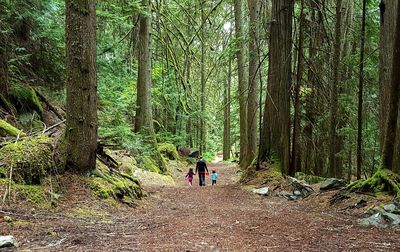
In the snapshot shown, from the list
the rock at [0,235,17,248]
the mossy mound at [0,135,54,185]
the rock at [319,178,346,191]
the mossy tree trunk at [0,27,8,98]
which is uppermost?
the mossy tree trunk at [0,27,8,98]

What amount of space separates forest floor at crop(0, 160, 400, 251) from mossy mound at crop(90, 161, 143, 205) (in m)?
0.31

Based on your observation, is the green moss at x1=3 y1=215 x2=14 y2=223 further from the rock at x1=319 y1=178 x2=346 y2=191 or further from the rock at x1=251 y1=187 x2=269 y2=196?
the rock at x1=319 y1=178 x2=346 y2=191

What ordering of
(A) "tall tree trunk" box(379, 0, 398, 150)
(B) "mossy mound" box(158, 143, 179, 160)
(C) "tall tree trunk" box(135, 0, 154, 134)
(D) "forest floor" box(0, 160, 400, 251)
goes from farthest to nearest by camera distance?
(B) "mossy mound" box(158, 143, 179, 160) → (C) "tall tree trunk" box(135, 0, 154, 134) → (A) "tall tree trunk" box(379, 0, 398, 150) → (D) "forest floor" box(0, 160, 400, 251)

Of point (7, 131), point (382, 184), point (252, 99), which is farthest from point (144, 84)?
point (382, 184)

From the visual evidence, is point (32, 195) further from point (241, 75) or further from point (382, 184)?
point (241, 75)

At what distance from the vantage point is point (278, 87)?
10.9 meters

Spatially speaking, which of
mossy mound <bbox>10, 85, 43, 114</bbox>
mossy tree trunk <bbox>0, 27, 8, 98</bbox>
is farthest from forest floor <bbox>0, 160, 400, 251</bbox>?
mossy mound <bbox>10, 85, 43, 114</bbox>

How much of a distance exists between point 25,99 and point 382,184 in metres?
7.97

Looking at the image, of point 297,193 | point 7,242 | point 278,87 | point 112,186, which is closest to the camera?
point 7,242

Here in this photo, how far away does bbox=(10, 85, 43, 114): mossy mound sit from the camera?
8.60 meters

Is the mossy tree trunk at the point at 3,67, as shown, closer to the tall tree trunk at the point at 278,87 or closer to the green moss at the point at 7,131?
the green moss at the point at 7,131

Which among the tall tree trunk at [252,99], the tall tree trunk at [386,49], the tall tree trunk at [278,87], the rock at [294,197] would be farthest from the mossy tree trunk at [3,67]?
the tall tree trunk at [252,99]

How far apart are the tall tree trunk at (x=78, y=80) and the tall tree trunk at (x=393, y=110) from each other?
5.34m

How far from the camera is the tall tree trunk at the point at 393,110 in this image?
6.09 metres
